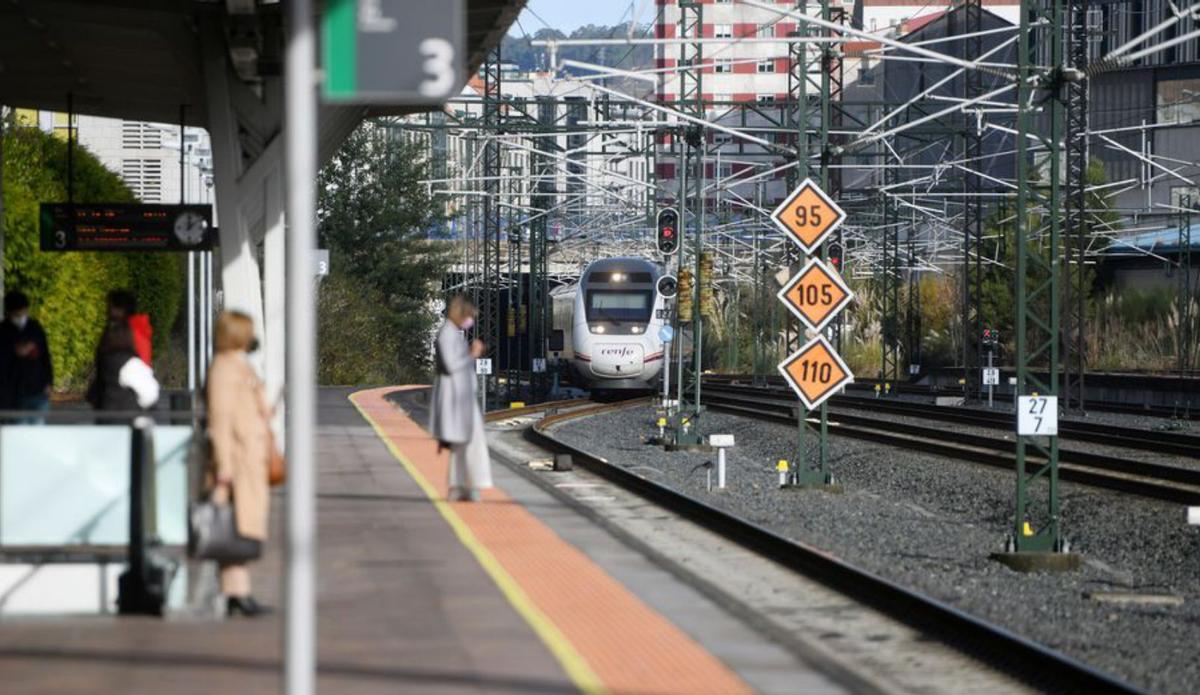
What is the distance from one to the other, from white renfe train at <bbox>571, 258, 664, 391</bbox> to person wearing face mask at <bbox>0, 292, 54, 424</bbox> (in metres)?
36.4

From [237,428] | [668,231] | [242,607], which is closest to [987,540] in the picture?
[242,607]

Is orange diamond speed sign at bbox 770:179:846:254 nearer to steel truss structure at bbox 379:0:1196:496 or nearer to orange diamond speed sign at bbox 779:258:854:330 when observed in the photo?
orange diamond speed sign at bbox 779:258:854:330

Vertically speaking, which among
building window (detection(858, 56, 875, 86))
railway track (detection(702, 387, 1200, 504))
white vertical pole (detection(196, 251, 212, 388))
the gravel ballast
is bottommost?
the gravel ballast

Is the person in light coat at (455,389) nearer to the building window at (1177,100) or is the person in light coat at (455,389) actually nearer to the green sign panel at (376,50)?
the green sign panel at (376,50)

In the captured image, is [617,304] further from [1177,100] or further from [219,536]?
[219,536]

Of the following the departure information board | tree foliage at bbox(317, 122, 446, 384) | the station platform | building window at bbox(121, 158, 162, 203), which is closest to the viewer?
the station platform

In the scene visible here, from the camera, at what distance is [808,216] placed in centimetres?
2412

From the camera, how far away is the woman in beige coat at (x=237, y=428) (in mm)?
11094

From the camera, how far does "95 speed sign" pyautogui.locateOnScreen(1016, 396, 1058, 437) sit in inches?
744

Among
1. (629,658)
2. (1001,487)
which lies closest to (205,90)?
(629,658)

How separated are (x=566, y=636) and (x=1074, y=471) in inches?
682

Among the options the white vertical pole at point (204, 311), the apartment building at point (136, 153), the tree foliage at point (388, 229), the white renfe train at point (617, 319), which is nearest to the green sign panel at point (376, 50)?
the white vertical pole at point (204, 311)

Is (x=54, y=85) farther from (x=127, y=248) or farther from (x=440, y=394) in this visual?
(x=440, y=394)

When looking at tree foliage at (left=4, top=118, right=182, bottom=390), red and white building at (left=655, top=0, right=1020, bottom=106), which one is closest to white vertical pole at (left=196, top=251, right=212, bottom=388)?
tree foliage at (left=4, top=118, right=182, bottom=390)
